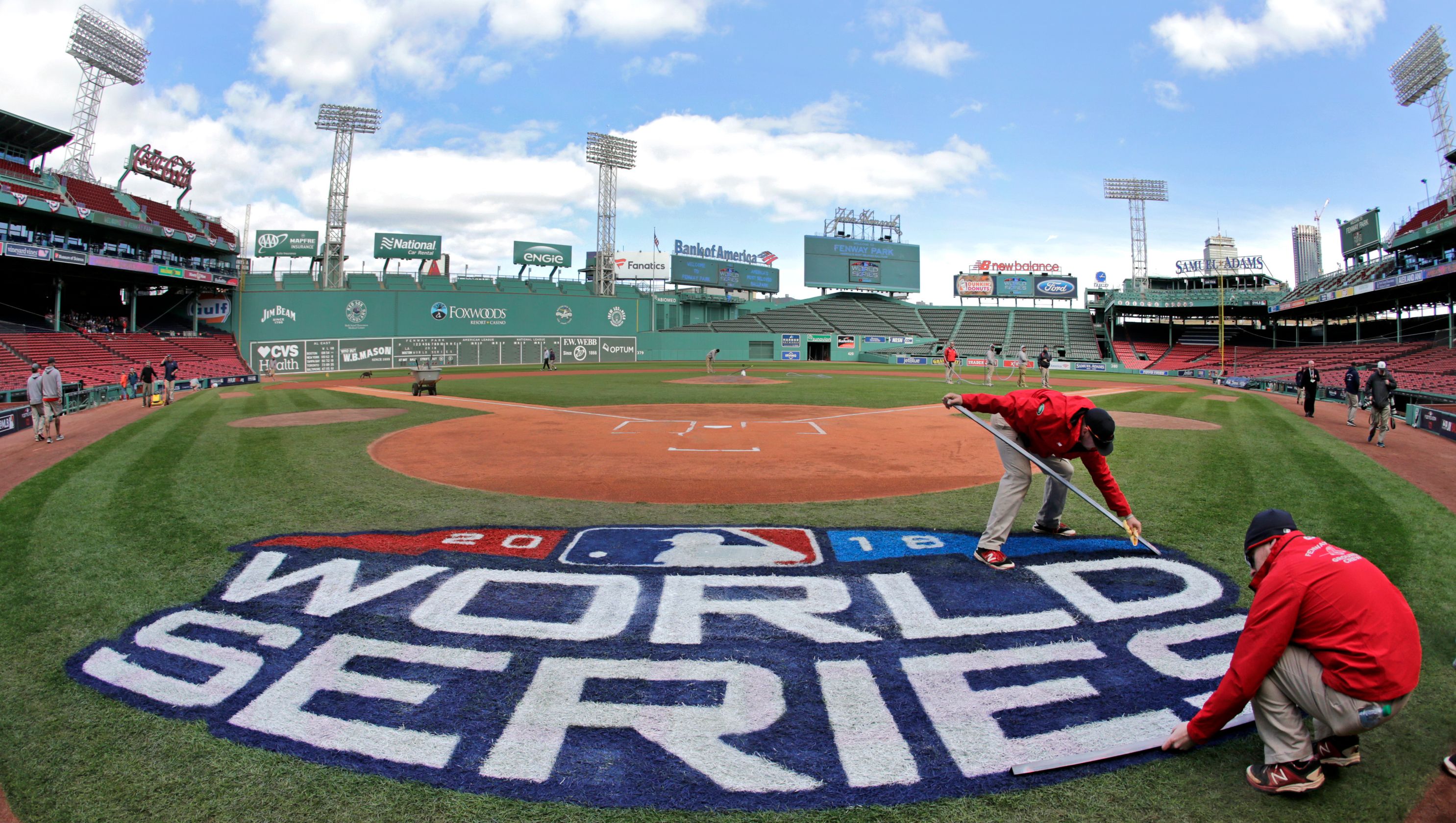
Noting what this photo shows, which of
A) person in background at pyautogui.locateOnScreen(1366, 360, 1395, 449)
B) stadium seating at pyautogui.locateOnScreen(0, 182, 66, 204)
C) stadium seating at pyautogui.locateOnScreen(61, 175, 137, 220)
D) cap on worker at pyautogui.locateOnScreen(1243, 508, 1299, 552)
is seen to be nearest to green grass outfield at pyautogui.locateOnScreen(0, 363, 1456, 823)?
person in background at pyautogui.locateOnScreen(1366, 360, 1395, 449)

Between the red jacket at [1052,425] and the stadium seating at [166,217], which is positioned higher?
the stadium seating at [166,217]

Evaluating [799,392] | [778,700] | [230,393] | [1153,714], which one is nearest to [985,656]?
[1153,714]

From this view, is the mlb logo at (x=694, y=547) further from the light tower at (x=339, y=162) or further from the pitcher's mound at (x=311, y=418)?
the light tower at (x=339, y=162)

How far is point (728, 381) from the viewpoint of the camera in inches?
1337

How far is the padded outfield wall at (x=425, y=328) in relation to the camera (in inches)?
1919

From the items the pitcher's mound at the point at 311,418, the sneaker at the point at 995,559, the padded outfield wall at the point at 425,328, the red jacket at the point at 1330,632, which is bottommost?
the sneaker at the point at 995,559

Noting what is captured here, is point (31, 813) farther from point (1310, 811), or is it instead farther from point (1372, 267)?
point (1372, 267)

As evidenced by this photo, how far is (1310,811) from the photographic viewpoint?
3.16 m

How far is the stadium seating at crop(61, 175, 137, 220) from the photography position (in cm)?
4162

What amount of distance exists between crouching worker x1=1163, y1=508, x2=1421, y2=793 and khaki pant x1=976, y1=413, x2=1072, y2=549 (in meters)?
2.96

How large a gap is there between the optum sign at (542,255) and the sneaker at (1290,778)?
224ft

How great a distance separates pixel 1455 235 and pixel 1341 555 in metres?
57.4

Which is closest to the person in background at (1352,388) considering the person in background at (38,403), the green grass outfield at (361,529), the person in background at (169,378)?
the green grass outfield at (361,529)

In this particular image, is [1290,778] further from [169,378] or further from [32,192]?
[32,192]
